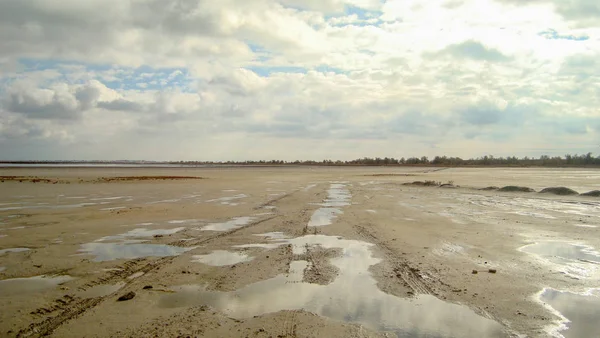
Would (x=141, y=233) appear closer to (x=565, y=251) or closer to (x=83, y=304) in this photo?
(x=83, y=304)

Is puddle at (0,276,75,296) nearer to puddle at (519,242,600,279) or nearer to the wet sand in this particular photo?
the wet sand

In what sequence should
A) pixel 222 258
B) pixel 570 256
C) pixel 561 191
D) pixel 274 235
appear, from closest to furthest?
1. pixel 222 258
2. pixel 570 256
3. pixel 274 235
4. pixel 561 191

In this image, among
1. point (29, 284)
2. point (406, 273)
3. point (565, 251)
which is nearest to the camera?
point (29, 284)

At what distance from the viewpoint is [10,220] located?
13391 mm

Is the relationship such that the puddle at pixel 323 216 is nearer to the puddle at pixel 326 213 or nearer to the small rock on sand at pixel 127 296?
the puddle at pixel 326 213

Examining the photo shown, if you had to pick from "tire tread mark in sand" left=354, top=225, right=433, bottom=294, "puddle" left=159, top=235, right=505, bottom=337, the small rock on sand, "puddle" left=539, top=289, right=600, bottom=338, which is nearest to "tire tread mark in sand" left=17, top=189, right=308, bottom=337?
the small rock on sand

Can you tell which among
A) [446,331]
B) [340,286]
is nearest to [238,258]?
[340,286]

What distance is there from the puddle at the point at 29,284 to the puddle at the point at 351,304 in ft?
6.90

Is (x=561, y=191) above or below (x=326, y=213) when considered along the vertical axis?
above

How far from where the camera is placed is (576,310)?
5.26 metres

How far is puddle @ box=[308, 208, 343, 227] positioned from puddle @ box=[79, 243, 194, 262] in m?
4.76

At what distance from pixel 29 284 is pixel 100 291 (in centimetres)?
140

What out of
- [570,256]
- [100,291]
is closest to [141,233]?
[100,291]

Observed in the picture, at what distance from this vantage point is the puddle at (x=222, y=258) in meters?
7.73
